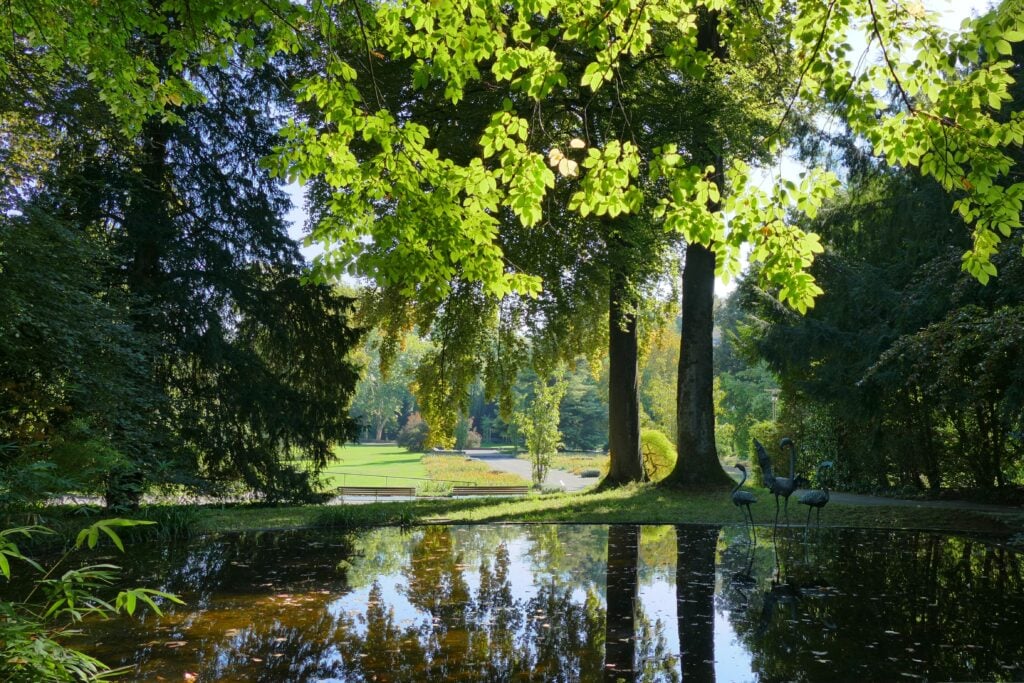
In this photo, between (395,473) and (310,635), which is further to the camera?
(395,473)

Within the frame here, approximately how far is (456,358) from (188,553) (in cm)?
835

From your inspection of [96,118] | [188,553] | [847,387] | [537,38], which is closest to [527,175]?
[537,38]

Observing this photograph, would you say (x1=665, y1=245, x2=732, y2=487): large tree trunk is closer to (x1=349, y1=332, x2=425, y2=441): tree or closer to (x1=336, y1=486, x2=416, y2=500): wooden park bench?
(x1=336, y1=486, x2=416, y2=500): wooden park bench

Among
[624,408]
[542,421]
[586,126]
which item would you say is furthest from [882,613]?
[542,421]

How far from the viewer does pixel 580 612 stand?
6.51 meters

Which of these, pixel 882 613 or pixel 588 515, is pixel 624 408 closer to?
pixel 588 515

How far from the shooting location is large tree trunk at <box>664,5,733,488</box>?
16.1 metres

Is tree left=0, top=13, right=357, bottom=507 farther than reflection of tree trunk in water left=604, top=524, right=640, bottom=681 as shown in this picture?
Yes

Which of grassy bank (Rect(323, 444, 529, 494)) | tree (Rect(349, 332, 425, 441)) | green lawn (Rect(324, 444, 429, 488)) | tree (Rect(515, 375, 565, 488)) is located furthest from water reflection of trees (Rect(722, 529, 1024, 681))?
tree (Rect(349, 332, 425, 441))

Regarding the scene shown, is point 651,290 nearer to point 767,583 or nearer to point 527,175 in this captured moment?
point 767,583

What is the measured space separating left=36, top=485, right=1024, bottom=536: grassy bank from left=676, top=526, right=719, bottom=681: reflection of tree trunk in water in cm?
218

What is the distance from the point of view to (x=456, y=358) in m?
17.4

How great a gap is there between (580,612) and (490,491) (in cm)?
1820

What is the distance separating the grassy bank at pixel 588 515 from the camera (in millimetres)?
12133
